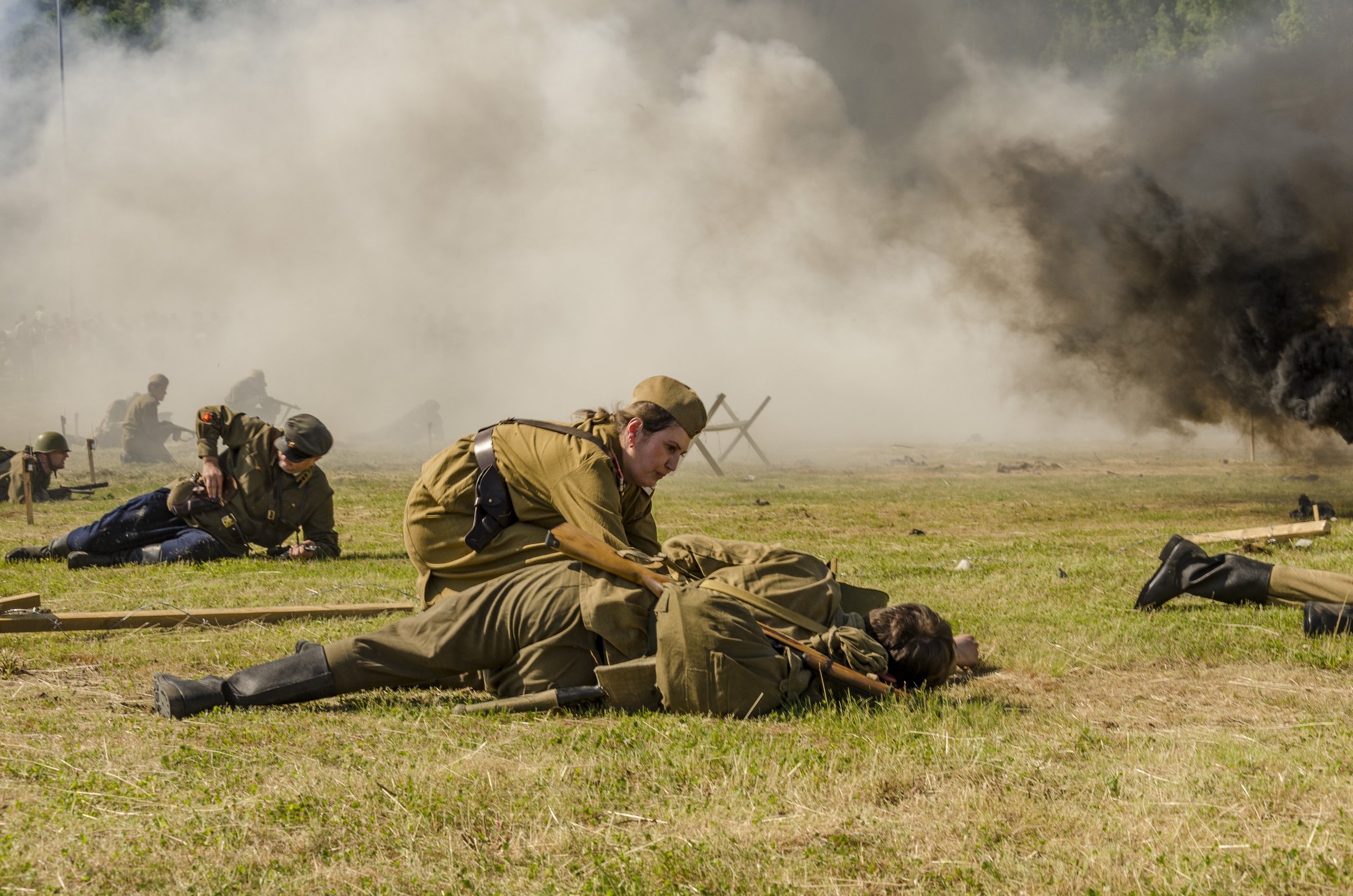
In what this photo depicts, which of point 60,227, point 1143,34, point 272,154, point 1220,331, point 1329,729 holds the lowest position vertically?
point 1329,729

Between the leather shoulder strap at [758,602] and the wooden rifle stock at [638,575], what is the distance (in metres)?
0.11

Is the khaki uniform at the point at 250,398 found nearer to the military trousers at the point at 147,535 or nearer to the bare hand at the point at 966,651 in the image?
the military trousers at the point at 147,535

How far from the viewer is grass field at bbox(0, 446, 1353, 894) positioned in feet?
9.43

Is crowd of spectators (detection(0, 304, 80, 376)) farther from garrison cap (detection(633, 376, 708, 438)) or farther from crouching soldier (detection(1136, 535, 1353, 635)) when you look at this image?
crouching soldier (detection(1136, 535, 1353, 635))

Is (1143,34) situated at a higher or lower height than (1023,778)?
higher

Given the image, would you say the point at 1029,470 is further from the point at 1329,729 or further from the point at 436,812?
the point at 436,812

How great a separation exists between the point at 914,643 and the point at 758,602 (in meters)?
0.81

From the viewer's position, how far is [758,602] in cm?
475

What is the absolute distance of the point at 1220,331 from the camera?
62.4ft

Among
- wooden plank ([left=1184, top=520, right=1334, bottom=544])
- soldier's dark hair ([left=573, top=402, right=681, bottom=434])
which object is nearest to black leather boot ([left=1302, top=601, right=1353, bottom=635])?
wooden plank ([left=1184, top=520, right=1334, bottom=544])

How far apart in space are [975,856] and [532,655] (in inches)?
90.4

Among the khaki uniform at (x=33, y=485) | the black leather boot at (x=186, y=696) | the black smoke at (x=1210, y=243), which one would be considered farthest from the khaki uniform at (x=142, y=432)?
the black leather boot at (x=186, y=696)

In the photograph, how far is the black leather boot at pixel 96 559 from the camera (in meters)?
9.68

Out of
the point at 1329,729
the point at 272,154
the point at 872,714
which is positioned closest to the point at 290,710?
the point at 872,714
